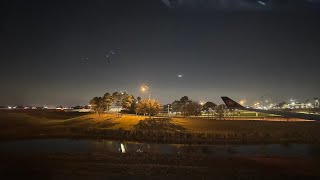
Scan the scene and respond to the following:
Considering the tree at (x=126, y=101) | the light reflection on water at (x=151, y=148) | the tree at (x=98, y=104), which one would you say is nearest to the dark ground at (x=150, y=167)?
the light reflection on water at (x=151, y=148)

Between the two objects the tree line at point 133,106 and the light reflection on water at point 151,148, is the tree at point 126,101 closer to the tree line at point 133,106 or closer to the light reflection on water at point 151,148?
the tree line at point 133,106

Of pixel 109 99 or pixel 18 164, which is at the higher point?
pixel 109 99

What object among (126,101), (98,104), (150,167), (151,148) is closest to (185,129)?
(151,148)

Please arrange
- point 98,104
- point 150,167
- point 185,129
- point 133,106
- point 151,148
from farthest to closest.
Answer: point 133,106
point 98,104
point 185,129
point 151,148
point 150,167

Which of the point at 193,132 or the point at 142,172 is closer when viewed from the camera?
the point at 142,172

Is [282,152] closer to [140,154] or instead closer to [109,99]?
[140,154]

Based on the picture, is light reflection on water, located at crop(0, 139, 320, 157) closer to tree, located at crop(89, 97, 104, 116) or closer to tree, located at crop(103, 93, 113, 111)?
tree, located at crop(89, 97, 104, 116)

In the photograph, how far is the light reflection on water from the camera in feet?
190

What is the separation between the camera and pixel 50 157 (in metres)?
51.3

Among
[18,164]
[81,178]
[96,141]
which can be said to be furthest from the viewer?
[96,141]

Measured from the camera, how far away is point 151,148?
6200 centimetres

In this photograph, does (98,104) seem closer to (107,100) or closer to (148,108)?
(107,100)

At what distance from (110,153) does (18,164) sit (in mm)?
14381

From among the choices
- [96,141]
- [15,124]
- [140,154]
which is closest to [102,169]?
[140,154]
